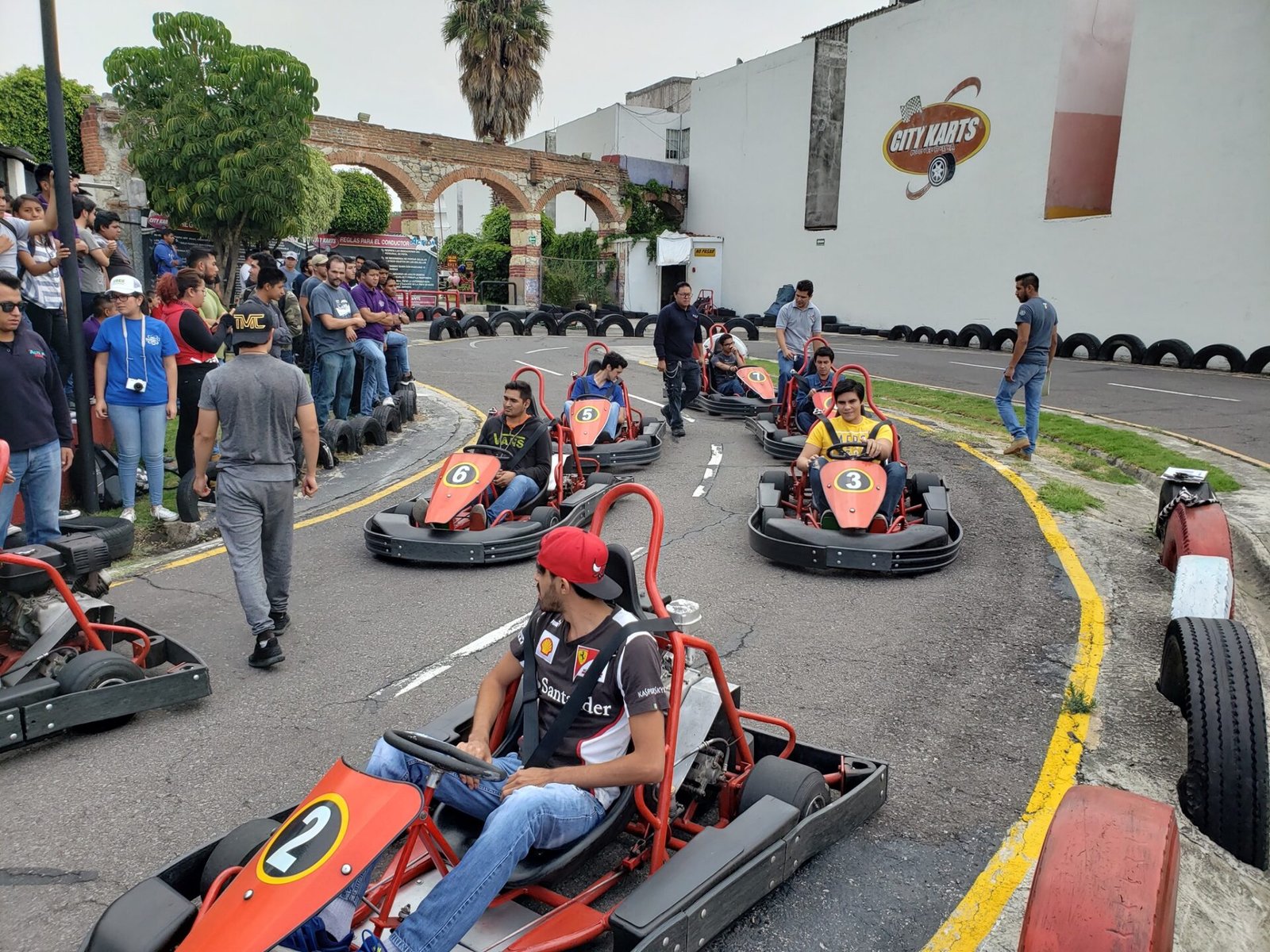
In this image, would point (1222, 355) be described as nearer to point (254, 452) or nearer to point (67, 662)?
point (254, 452)

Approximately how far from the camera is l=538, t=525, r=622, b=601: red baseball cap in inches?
117

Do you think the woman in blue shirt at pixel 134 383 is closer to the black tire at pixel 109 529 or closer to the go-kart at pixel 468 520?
the black tire at pixel 109 529

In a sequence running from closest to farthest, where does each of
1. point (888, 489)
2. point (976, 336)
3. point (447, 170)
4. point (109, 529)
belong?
point (109, 529) < point (888, 489) < point (976, 336) < point (447, 170)

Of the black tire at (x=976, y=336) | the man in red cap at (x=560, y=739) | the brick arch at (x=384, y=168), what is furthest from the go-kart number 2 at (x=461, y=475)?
the brick arch at (x=384, y=168)

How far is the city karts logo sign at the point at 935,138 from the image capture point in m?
24.3

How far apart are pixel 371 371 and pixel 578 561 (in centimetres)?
858

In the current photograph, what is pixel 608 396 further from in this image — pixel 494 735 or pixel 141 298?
pixel 494 735

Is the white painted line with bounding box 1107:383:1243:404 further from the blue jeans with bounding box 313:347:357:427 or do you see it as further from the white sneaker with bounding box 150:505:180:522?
the white sneaker with bounding box 150:505:180:522

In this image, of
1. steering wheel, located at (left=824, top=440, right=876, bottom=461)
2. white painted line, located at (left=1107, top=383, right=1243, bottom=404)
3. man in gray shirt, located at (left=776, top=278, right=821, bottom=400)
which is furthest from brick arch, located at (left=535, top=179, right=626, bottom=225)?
steering wheel, located at (left=824, top=440, right=876, bottom=461)

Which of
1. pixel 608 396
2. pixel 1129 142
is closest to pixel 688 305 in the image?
pixel 608 396

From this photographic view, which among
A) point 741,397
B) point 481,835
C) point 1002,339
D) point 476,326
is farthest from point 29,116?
point 481,835

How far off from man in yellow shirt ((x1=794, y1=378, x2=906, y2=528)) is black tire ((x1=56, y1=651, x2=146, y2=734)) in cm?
431

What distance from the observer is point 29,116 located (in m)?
24.2

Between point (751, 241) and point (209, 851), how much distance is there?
1263 inches
